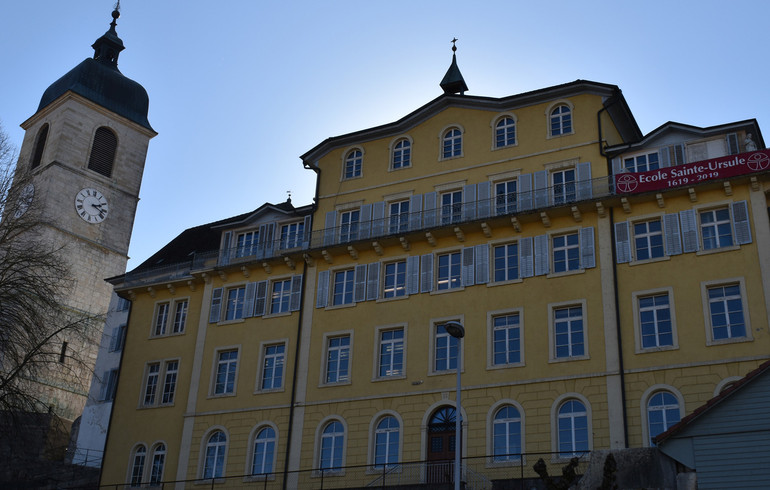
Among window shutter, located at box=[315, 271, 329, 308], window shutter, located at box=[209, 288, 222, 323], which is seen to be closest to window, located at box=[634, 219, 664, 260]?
window shutter, located at box=[315, 271, 329, 308]

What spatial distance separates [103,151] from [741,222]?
52676 mm

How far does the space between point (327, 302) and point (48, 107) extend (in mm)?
42326

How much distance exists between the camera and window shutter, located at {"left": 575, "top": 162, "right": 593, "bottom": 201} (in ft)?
115

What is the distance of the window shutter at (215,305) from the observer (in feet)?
137

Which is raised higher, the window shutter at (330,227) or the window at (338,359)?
the window shutter at (330,227)

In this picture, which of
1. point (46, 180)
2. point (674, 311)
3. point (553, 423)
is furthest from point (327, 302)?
point (46, 180)

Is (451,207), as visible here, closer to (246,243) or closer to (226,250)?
(246,243)

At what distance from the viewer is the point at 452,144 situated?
3962 centimetres

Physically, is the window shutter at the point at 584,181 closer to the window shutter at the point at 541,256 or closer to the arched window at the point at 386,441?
the window shutter at the point at 541,256

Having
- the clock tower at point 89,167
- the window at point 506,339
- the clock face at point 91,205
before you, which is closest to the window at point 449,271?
the window at point 506,339

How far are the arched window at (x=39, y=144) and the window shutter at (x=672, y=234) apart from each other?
2046 inches

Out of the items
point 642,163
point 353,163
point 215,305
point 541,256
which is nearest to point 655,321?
point 541,256

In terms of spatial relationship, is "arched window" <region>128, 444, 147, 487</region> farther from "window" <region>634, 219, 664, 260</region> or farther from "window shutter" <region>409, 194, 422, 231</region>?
"window" <region>634, 219, 664, 260</region>

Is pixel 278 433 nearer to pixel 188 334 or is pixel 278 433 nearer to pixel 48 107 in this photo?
pixel 188 334
